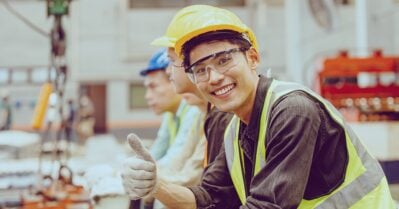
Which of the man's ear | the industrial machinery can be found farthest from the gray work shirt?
the industrial machinery

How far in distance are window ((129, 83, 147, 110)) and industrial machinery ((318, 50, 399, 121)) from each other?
1231cm

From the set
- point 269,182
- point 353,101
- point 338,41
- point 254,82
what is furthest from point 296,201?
point 338,41

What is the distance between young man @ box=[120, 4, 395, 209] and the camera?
69.2 inches

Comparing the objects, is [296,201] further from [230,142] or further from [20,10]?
[20,10]

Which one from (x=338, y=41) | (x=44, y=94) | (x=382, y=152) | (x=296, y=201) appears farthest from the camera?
(x=338, y=41)

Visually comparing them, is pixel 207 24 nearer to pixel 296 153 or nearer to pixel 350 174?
pixel 296 153

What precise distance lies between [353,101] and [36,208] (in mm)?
7324

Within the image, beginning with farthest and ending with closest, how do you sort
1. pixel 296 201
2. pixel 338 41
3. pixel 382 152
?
pixel 338 41, pixel 382 152, pixel 296 201

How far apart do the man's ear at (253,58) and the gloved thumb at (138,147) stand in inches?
17.1

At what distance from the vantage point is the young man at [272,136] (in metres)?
1.76

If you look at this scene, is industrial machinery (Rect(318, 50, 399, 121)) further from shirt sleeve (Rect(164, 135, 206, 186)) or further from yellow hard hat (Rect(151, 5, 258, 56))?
yellow hard hat (Rect(151, 5, 258, 56))

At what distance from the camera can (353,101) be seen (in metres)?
10.0

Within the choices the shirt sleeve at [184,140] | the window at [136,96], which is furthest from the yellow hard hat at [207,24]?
the window at [136,96]

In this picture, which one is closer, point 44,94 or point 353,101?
point 44,94
